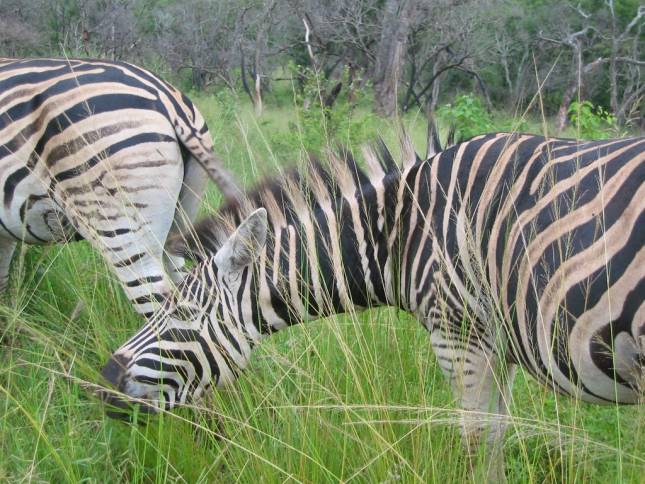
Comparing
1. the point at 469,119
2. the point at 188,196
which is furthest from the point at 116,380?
the point at 469,119

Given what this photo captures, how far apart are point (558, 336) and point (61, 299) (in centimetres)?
311

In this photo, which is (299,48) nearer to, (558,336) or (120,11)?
(120,11)

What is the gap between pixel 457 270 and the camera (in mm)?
2301

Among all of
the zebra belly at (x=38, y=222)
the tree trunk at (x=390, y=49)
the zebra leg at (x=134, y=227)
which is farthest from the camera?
the tree trunk at (x=390, y=49)

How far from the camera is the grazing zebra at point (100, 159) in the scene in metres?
3.22

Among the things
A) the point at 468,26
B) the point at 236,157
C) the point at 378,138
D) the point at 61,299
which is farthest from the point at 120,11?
the point at 378,138

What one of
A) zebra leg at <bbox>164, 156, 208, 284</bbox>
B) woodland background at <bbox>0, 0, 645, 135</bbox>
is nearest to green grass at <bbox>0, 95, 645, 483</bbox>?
zebra leg at <bbox>164, 156, 208, 284</bbox>

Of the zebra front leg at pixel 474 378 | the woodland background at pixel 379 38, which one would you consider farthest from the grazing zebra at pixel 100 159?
the woodland background at pixel 379 38

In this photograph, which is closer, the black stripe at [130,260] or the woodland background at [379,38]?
the black stripe at [130,260]

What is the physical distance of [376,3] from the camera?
24.1 metres

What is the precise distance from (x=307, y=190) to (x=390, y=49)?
1540cm

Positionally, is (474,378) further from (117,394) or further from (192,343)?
(117,394)

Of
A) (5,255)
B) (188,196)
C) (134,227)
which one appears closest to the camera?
(134,227)

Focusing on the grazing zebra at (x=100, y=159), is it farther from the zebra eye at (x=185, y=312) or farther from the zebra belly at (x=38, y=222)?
the zebra eye at (x=185, y=312)
